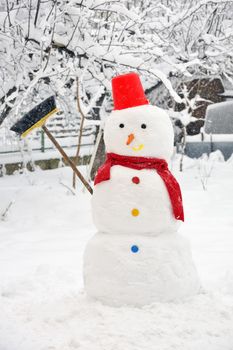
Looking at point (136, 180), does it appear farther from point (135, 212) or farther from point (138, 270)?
point (138, 270)

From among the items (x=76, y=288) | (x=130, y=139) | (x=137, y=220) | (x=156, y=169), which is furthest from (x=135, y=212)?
(x=76, y=288)

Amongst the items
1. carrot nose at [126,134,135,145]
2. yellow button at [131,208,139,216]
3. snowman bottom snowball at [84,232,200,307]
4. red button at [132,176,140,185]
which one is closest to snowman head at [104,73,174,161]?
carrot nose at [126,134,135,145]

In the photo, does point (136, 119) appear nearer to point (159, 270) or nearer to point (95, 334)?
point (159, 270)

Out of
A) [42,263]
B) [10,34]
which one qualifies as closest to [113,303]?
[42,263]

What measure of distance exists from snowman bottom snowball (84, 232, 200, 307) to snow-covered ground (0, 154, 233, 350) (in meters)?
0.09

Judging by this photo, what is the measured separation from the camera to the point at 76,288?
468 centimetres

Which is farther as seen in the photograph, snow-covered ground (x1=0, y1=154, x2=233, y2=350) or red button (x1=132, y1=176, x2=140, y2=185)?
red button (x1=132, y1=176, x2=140, y2=185)

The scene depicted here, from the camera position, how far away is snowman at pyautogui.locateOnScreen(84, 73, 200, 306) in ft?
12.4

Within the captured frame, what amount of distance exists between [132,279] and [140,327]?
1.20ft

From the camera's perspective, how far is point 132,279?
3748 millimetres

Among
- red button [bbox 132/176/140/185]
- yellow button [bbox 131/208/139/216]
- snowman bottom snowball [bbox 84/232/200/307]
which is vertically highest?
red button [bbox 132/176/140/185]

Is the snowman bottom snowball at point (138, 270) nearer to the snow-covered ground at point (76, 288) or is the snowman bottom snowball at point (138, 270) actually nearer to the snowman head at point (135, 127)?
the snow-covered ground at point (76, 288)

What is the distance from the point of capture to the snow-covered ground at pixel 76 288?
3.41 metres

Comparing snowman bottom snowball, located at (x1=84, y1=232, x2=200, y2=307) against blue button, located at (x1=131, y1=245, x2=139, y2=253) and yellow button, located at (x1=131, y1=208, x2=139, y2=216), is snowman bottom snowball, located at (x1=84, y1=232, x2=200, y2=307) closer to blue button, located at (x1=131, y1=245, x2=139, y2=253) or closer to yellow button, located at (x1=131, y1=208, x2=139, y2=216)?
blue button, located at (x1=131, y1=245, x2=139, y2=253)
